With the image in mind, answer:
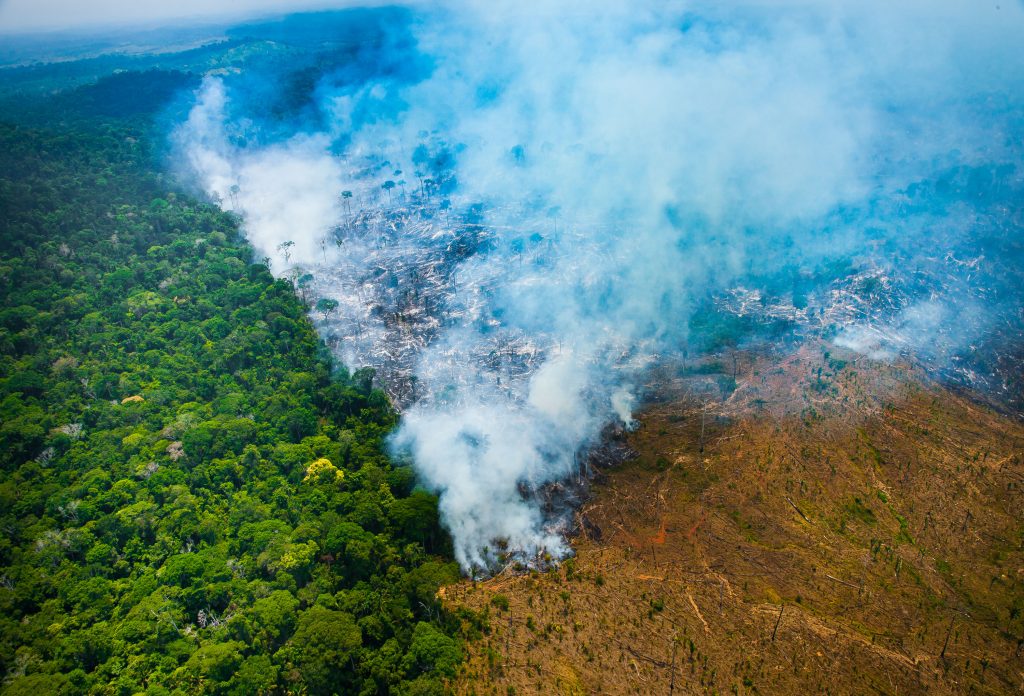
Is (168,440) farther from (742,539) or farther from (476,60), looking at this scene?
(476,60)

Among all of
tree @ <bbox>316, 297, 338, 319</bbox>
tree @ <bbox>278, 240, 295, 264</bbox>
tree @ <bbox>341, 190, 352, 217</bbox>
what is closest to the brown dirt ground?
tree @ <bbox>316, 297, 338, 319</bbox>

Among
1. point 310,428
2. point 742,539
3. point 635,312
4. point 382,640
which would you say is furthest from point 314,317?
point 742,539

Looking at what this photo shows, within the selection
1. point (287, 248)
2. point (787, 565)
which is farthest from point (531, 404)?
point (287, 248)

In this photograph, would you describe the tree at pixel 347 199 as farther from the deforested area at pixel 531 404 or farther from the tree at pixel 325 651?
the tree at pixel 325 651

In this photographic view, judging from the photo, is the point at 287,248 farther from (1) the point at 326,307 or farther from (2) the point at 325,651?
(2) the point at 325,651

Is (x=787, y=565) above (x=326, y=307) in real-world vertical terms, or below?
below

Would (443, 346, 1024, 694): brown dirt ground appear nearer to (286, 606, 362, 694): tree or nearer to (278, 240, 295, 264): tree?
(286, 606, 362, 694): tree

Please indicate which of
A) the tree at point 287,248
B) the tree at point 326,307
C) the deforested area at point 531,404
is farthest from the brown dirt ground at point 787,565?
the tree at point 287,248
